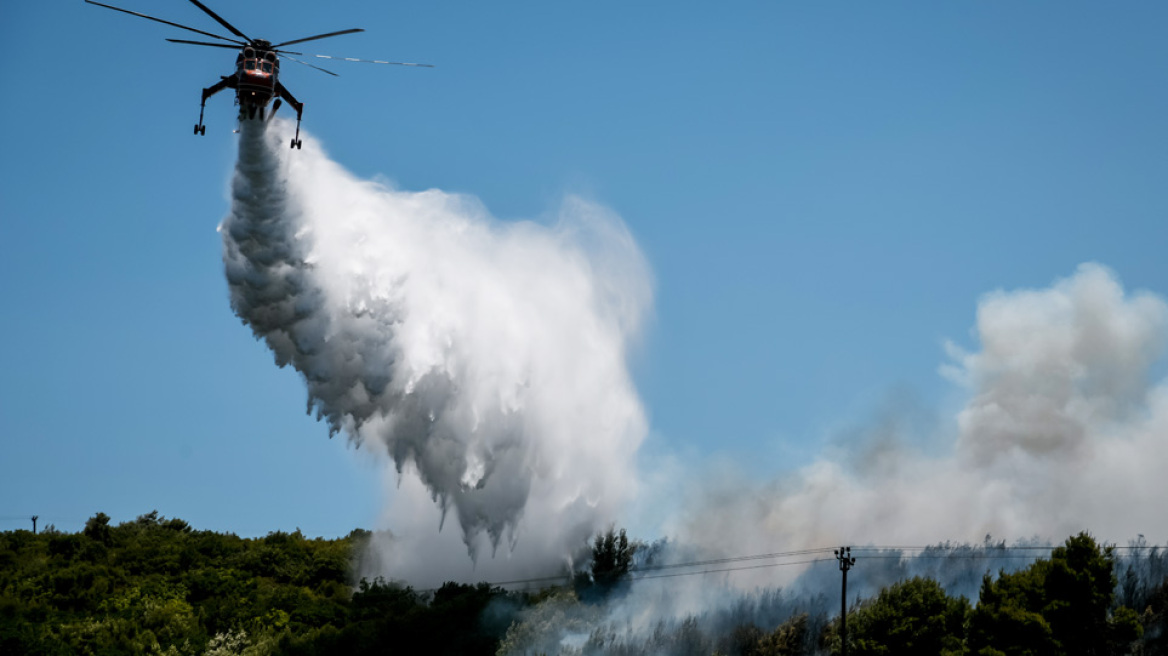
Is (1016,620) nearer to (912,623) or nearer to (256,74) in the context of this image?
(912,623)

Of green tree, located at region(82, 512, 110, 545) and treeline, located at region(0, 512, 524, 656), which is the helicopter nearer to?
treeline, located at region(0, 512, 524, 656)

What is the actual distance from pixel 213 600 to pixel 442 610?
109 ft

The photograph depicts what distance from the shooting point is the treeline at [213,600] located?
10244 centimetres

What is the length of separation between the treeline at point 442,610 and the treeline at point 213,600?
0.20m

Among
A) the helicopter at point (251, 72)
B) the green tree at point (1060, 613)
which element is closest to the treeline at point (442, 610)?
the green tree at point (1060, 613)

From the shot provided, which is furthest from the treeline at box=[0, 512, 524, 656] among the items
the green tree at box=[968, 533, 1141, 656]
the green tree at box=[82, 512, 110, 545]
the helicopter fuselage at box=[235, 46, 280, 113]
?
the helicopter fuselage at box=[235, 46, 280, 113]

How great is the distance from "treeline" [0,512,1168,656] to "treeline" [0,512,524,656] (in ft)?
0.65

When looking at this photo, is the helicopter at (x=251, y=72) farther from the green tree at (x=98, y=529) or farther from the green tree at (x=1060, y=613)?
the green tree at (x=98, y=529)

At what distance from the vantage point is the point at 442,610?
102 meters

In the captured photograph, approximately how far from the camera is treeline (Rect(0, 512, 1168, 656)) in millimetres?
85250

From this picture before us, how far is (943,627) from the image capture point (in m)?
85.8

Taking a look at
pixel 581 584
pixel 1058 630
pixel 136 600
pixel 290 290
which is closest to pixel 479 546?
pixel 581 584

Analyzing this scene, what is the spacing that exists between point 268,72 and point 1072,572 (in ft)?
201

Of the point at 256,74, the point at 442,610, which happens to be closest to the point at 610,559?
the point at 442,610
